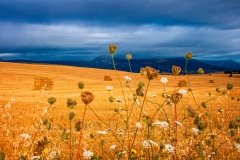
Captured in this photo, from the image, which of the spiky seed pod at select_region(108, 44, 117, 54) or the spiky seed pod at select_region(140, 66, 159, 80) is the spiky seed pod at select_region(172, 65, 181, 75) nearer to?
the spiky seed pod at select_region(140, 66, 159, 80)

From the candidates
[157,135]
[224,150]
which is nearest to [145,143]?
[224,150]

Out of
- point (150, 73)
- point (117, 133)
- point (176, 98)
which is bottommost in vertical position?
point (117, 133)

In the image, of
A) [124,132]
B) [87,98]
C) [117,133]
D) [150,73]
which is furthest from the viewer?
[117,133]

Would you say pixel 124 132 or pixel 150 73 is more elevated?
pixel 150 73

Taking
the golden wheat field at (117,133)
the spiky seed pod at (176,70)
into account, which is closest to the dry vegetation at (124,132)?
the golden wheat field at (117,133)

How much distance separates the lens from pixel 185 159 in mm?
4836

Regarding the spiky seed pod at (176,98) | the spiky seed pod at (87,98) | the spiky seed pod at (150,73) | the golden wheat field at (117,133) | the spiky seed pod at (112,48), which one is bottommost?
the golden wheat field at (117,133)

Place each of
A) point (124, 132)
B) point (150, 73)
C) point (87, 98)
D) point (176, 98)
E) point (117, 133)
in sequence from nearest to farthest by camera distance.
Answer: point (87, 98), point (150, 73), point (176, 98), point (124, 132), point (117, 133)

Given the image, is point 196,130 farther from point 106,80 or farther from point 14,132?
point 106,80

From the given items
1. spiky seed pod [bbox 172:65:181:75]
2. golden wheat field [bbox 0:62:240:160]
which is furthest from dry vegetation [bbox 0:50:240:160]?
spiky seed pod [bbox 172:65:181:75]

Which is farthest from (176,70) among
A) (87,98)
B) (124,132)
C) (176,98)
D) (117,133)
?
(117,133)

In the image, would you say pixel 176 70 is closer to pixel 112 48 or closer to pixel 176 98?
pixel 176 98

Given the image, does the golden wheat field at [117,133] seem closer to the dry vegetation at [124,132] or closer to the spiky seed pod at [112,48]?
the dry vegetation at [124,132]

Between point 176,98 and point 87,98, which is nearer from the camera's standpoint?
point 87,98
